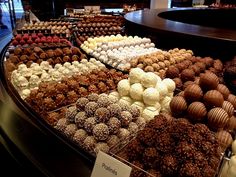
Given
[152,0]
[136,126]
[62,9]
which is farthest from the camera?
[152,0]

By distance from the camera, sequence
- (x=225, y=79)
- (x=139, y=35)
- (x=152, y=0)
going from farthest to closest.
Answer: (x=152, y=0)
(x=139, y=35)
(x=225, y=79)

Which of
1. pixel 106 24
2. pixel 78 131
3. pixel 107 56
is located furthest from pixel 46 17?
pixel 78 131

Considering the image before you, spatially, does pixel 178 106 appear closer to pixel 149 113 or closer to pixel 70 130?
pixel 149 113

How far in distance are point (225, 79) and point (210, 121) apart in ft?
2.45

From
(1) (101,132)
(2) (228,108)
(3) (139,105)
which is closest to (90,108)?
(1) (101,132)

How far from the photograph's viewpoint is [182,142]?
107cm

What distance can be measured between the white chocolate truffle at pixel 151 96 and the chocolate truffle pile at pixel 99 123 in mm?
165

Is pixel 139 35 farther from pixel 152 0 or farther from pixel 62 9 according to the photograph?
pixel 152 0

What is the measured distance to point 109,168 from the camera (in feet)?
3.07

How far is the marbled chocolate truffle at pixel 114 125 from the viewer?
1.37 metres

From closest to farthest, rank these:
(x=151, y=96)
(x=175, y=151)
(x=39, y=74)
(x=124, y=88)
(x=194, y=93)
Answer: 1. (x=175, y=151)
2. (x=194, y=93)
3. (x=151, y=96)
4. (x=124, y=88)
5. (x=39, y=74)

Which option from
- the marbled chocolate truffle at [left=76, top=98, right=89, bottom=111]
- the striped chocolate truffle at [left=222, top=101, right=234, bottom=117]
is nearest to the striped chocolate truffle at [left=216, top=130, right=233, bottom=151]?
the striped chocolate truffle at [left=222, top=101, right=234, bottom=117]

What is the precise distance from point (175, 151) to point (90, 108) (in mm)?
571

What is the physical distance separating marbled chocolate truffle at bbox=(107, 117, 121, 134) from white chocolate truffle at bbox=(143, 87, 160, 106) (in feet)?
1.10
